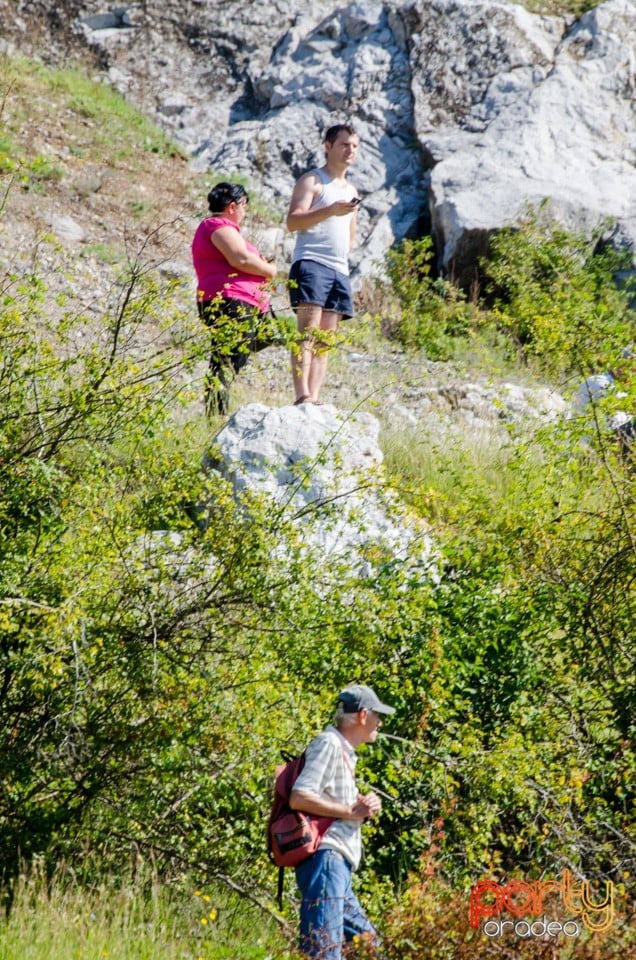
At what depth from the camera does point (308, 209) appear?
6910mm

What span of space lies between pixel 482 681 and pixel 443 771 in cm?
86

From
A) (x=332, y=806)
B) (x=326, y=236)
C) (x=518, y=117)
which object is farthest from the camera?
(x=518, y=117)

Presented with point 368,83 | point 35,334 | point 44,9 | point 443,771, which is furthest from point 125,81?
point 443,771

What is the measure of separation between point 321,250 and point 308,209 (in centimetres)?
28

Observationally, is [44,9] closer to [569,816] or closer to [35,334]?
[35,334]

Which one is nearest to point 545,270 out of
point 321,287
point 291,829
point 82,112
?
point 321,287

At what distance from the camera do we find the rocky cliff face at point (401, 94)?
12.5m

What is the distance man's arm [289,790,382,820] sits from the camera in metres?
3.77

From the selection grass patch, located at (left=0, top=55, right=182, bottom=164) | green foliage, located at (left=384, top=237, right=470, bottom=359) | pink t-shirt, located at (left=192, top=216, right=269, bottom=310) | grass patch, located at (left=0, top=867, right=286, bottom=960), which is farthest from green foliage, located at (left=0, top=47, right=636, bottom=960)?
grass patch, located at (left=0, top=55, right=182, bottom=164)

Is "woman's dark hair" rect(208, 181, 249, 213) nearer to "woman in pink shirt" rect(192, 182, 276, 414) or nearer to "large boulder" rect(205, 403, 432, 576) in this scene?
"woman in pink shirt" rect(192, 182, 276, 414)

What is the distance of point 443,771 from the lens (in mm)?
4992

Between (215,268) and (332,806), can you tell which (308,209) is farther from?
(332,806)

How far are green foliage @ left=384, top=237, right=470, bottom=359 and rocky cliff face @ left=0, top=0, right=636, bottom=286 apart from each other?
34 cm

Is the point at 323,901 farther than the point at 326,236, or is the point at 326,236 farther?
the point at 326,236
